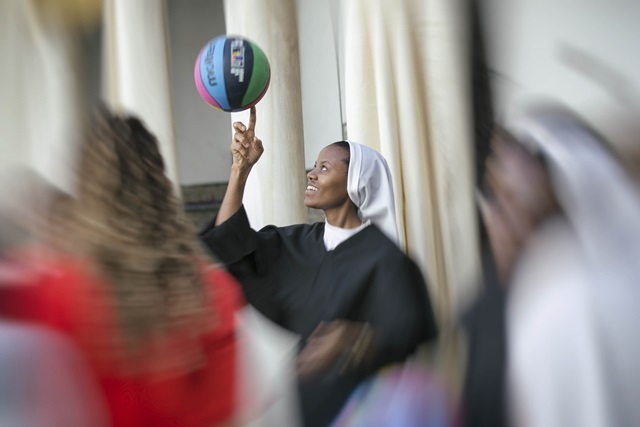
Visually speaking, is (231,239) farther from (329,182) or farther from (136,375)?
(136,375)

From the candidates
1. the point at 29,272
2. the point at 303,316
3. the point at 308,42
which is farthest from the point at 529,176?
the point at 308,42

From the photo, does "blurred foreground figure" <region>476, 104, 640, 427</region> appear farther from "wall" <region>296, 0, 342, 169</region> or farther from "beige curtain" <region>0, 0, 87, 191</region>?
"wall" <region>296, 0, 342, 169</region>

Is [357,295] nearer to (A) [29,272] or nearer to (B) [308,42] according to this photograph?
(A) [29,272]

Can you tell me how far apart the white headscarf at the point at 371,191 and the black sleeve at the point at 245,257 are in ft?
1.99

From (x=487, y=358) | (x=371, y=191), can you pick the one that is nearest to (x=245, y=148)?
(x=371, y=191)

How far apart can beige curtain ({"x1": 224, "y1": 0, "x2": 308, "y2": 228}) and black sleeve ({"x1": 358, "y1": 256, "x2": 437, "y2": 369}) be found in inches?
72.6

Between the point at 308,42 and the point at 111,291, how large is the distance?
6.54 meters

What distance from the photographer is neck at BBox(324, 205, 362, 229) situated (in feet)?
13.3

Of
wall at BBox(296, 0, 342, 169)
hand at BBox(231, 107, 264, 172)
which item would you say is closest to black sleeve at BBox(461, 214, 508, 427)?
hand at BBox(231, 107, 264, 172)

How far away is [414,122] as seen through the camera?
5336 mm

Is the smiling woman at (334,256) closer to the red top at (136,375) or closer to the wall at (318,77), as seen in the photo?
the red top at (136,375)

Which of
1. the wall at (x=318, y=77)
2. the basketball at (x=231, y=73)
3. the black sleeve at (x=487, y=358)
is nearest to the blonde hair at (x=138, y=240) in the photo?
the black sleeve at (x=487, y=358)

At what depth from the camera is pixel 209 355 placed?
1.84 m

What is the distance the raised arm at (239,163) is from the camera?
4.04m
